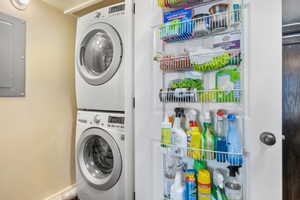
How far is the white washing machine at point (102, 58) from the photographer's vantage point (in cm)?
124

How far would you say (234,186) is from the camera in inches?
30.2

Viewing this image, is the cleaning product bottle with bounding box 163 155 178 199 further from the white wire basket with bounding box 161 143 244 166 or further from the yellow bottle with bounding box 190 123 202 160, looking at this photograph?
the yellow bottle with bounding box 190 123 202 160

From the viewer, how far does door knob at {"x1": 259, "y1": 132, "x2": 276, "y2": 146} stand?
69 cm

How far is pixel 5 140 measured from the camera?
1.34m

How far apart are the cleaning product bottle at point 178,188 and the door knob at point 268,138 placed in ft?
1.53

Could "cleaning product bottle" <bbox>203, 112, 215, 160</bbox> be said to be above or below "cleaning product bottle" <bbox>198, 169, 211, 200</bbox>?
above

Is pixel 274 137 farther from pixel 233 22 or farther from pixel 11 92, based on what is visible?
pixel 11 92

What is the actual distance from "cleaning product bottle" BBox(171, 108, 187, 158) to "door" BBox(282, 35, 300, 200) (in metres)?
0.61

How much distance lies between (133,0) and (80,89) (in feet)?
3.04

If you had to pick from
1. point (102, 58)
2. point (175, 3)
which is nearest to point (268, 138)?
point (175, 3)

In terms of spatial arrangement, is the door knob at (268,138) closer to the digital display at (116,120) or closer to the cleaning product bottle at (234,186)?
the cleaning product bottle at (234,186)

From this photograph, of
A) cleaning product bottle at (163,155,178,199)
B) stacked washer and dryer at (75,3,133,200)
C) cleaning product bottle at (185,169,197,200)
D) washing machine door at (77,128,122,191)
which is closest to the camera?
cleaning product bottle at (185,169,197,200)

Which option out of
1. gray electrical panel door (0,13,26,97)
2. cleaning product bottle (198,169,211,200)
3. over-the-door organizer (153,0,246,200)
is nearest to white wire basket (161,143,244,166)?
over-the-door organizer (153,0,246,200)

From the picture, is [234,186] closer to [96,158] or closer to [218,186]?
[218,186]
